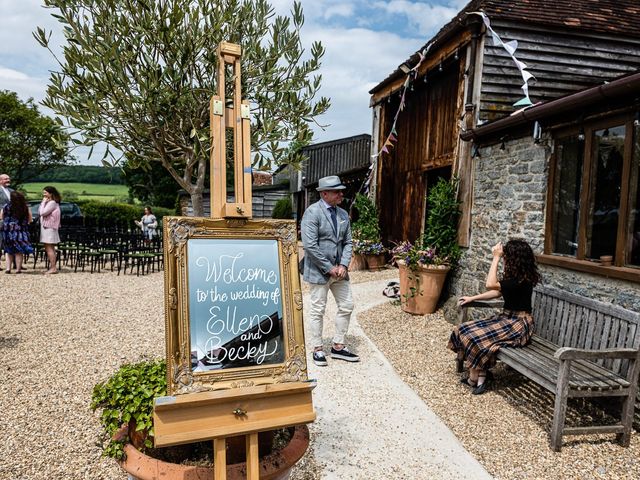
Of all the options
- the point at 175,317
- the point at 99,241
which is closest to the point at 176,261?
the point at 175,317

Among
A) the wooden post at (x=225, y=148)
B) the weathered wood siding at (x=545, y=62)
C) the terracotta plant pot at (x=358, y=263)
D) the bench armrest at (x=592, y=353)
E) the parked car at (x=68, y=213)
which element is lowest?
the terracotta plant pot at (x=358, y=263)

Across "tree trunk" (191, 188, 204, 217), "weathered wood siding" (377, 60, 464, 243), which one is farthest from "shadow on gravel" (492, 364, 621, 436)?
"weathered wood siding" (377, 60, 464, 243)

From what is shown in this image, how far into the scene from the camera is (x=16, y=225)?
8.84 metres

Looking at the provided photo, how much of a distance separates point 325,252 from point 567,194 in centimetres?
290

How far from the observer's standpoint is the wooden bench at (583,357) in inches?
124

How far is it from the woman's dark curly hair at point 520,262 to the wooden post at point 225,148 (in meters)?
2.63

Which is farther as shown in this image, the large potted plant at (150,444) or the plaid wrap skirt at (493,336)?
the plaid wrap skirt at (493,336)

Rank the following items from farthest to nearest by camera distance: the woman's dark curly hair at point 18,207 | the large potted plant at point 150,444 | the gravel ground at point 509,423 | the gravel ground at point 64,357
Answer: the woman's dark curly hair at point 18,207, the gravel ground at point 509,423, the gravel ground at point 64,357, the large potted plant at point 150,444

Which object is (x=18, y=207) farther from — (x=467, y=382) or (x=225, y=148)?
(x=467, y=382)

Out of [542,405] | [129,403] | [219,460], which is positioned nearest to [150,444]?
[129,403]

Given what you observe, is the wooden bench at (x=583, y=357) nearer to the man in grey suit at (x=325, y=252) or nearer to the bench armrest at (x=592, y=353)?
the bench armrest at (x=592, y=353)

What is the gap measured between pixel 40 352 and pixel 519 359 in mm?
4890

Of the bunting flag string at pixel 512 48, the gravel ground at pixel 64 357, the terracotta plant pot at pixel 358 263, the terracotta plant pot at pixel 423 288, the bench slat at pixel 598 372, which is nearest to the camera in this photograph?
the gravel ground at pixel 64 357

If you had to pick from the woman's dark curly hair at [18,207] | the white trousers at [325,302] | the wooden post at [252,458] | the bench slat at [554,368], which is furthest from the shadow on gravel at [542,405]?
the woman's dark curly hair at [18,207]
